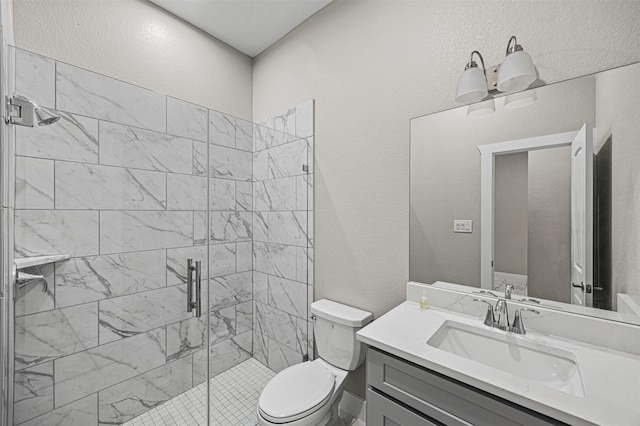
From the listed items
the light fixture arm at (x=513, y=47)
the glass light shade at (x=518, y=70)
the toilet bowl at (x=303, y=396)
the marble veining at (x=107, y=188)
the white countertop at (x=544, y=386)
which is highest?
the light fixture arm at (x=513, y=47)

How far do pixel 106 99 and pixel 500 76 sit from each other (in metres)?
1.74

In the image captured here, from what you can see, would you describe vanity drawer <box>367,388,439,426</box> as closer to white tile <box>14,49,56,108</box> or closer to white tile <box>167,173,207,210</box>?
white tile <box>167,173,207,210</box>

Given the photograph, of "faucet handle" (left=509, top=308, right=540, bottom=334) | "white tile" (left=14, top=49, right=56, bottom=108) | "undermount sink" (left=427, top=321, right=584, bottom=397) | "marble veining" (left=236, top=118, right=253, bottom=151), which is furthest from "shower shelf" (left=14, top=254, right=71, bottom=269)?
"faucet handle" (left=509, top=308, right=540, bottom=334)

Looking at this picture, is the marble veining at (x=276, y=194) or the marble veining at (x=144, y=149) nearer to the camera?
the marble veining at (x=144, y=149)

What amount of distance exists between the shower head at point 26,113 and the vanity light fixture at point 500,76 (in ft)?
5.77

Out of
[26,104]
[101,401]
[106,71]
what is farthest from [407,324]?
[106,71]

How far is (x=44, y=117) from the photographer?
3.62 ft

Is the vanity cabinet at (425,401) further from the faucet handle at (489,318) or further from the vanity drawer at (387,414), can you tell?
the faucet handle at (489,318)

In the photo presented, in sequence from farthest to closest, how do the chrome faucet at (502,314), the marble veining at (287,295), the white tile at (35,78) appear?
1. the marble veining at (287,295)
2. the chrome faucet at (502,314)
3. the white tile at (35,78)

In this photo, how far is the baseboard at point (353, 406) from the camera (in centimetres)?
178

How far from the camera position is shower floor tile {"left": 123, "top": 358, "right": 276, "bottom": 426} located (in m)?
1.40

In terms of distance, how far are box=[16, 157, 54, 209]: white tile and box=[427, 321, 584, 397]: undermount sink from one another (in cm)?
163

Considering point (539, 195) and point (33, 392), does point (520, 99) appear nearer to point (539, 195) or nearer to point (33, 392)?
point (539, 195)

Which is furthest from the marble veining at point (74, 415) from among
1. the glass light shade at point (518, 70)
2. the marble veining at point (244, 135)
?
the glass light shade at point (518, 70)
